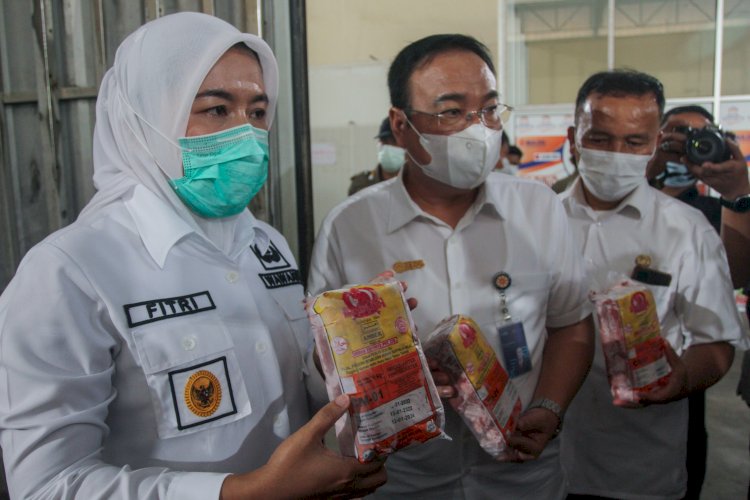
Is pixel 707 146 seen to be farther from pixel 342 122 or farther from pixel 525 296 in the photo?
pixel 342 122

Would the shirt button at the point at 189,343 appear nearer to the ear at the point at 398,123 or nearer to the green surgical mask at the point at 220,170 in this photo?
the green surgical mask at the point at 220,170

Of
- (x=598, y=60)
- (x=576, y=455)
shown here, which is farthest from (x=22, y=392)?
(x=598, y=60)

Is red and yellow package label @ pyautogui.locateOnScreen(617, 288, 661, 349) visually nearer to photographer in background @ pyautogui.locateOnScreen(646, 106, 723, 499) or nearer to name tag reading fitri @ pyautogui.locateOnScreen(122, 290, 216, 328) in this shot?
photographer in background @ pyautogui.locateOnScreen(646, 106, 723, 499)

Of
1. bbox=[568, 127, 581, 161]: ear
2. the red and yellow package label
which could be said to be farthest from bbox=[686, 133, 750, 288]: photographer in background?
the red and yellow package label

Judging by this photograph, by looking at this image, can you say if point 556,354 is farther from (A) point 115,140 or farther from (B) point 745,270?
(A) point 115,140

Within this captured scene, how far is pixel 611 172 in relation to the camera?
2.04 m

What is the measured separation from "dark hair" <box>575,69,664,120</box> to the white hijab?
1354mm

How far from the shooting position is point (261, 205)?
242cm

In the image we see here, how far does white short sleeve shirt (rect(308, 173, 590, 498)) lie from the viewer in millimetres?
1623

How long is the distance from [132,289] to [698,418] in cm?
235

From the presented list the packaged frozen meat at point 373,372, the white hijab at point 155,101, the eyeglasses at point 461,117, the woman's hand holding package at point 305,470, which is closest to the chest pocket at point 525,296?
the eyeglasses at point 461,117

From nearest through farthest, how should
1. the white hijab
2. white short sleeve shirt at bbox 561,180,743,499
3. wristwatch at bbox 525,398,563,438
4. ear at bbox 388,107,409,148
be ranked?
the white hijab, wristwatch at bbox 525,398,563,438, ear at bbox 388,107,409,148, white short sleeve shirt at bbox 561,180,743,499

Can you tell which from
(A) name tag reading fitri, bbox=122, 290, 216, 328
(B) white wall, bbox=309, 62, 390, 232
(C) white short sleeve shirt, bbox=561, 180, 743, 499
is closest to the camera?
(A) name tag reading fitri, bbox=122, 290, 216, 328

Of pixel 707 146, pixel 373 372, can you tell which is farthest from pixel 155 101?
pixel 707 146
